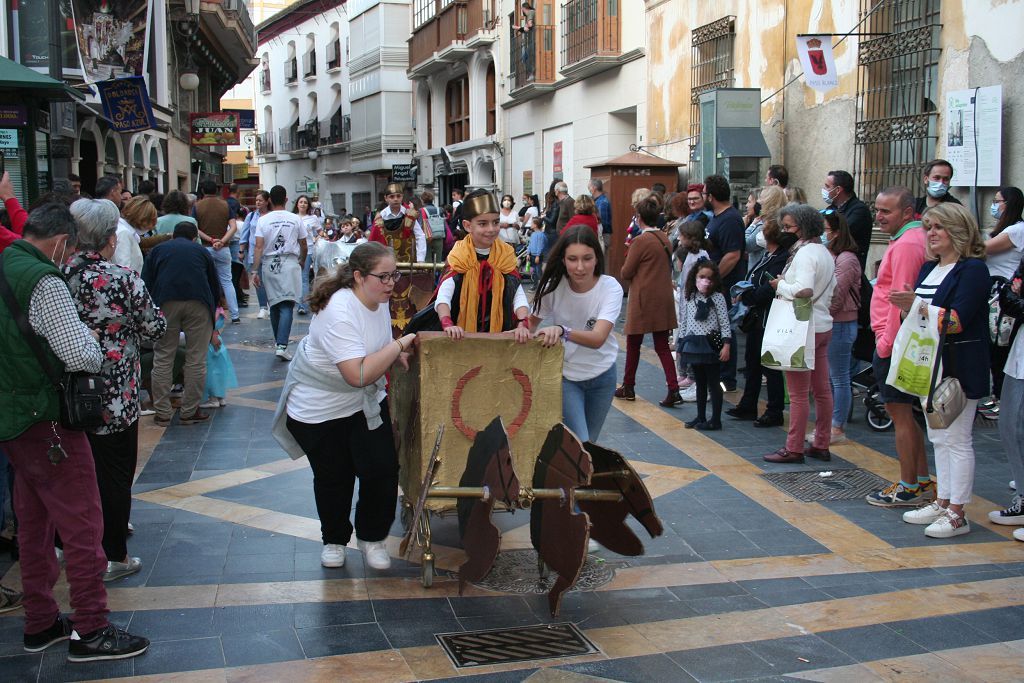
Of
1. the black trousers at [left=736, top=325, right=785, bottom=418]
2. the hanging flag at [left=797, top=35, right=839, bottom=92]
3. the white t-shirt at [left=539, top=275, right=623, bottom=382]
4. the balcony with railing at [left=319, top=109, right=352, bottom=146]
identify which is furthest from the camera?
the balcony with railing at [left=319, top=109, right=352, bottom=146]

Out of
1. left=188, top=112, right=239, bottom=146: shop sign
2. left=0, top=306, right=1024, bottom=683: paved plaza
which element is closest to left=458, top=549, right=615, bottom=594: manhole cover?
left=0, top=306, right=1024, bottom=683: paved plaza

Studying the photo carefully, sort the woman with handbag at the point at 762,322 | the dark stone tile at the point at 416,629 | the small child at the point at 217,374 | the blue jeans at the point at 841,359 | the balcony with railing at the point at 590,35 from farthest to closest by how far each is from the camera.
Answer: the balcony with railing at the point at 590,35 < the small child at the point at 217,374 < the woman with handbag at the point at 762,322 < the blue jeans at the point at 841,359 < the dark stone tile at the point at 416,629

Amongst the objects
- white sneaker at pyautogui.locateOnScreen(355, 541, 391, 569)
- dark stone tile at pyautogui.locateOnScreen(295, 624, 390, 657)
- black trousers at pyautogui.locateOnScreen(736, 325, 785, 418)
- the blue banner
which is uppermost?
the blue banner

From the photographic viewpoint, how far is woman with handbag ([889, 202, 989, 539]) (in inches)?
212

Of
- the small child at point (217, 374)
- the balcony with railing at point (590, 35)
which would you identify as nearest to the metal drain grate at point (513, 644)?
the small child at point (217, 374)

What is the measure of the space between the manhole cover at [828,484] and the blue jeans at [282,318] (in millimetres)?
6230

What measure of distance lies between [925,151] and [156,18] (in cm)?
1771

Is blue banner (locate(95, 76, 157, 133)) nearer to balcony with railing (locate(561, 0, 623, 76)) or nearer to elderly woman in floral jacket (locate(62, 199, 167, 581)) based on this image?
balcony with railing (locate(561, 0, 623, 76))

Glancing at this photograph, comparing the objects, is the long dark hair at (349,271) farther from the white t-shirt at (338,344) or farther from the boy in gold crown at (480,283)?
the boy in gold crown at (480,283)

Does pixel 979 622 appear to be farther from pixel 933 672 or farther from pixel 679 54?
pixel 679 54

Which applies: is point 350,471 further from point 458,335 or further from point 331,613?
point 458,335

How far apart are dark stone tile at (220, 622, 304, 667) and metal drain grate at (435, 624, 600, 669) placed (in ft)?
2.02

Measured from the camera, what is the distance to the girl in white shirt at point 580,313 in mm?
5254

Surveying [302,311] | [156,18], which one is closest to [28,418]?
[302,311]
